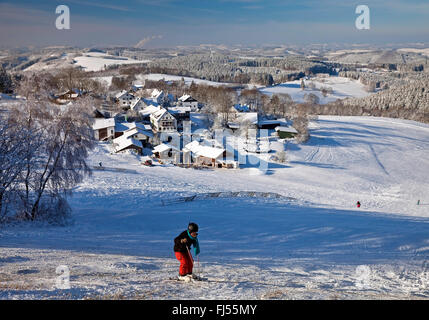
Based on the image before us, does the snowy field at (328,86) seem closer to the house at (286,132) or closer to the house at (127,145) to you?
the house at (286,132)

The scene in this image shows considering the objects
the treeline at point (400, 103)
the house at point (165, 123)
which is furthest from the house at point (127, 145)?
the treeline at point (400, 103)

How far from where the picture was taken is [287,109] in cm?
8338

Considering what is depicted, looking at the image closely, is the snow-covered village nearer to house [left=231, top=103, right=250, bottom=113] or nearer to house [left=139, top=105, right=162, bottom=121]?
house [left=139, top=105, right=162, bottom=121]

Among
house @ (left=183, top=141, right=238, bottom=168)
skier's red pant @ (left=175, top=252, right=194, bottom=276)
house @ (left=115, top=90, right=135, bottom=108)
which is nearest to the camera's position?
skier's red pant @ (left=175, top=252, right=194, bottom=276)

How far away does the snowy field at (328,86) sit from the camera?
12354cm

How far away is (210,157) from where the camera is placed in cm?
4050

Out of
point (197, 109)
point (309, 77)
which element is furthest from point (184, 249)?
point (309, 77)

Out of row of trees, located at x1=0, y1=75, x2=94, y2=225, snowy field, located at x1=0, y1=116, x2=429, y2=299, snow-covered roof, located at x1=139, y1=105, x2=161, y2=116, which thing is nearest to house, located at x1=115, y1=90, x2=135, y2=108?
snow-covered roof, located at x1=139, y1=105, x2=161, y2=116

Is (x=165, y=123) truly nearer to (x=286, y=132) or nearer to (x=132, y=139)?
(x=132, y=139)

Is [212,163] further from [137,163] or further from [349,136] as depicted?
[349,136]

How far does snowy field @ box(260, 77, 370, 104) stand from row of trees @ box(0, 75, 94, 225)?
106 m

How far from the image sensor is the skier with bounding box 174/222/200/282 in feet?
22.4

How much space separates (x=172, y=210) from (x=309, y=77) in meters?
172

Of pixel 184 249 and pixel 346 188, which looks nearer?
pixel 184 249
